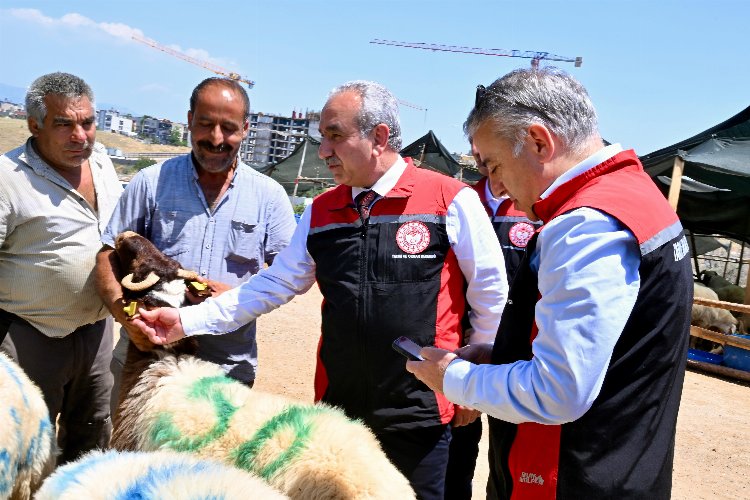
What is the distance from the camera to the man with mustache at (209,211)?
11.4 feet

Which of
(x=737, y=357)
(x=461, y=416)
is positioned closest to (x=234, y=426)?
(x=461, y=416)

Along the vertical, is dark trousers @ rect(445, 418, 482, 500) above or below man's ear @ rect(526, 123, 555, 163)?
below

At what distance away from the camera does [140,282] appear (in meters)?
3.05

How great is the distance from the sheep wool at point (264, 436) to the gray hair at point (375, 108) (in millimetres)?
1315

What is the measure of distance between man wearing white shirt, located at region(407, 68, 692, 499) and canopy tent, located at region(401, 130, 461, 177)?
21.9 m

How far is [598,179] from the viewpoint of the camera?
5.90 ft

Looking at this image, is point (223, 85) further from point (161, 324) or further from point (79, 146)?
point (161, 324)

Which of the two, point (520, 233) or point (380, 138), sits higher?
point (380, 138)

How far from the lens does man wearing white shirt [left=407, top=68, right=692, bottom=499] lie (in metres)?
1.64

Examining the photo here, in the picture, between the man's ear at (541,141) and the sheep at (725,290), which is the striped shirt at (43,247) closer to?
the man's ear at (541,141)

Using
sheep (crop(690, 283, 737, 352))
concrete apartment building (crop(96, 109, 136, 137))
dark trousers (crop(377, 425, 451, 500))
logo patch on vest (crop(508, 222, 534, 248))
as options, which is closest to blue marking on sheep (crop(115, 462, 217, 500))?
dark trousers (crop(377, 425, 451, 500))

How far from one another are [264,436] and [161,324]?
1024 mm

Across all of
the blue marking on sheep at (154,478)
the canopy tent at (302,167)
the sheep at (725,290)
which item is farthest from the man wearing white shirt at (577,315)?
the canopy tent at (302,167)

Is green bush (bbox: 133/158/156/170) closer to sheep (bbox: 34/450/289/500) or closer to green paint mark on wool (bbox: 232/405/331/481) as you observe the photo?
green paint mark on wool (bbox: 232/405/331/481)
